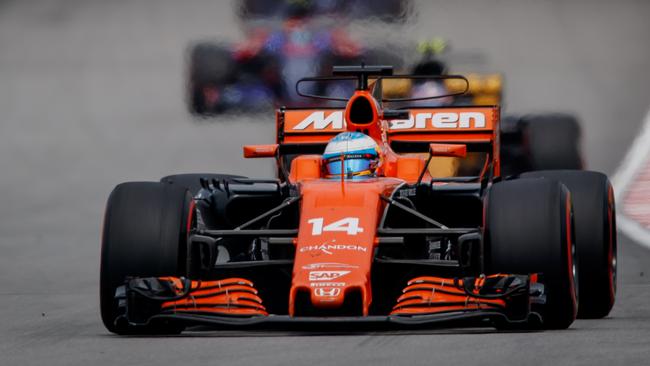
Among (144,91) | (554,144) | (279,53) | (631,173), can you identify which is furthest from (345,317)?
(144,91)

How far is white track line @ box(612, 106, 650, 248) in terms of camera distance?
57.8 feet

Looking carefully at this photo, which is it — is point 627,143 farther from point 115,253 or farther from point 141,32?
point 115,253

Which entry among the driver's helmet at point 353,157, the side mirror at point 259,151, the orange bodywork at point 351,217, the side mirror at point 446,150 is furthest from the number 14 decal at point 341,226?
the side mirror at point 259,151

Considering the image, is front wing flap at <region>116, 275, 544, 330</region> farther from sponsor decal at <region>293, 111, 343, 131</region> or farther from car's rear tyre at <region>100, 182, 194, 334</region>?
sponsor decal at <region>293, 111, 343, 131</region>

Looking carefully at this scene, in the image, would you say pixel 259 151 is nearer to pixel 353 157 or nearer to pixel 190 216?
pixel 353 157

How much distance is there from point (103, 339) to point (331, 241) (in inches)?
58.7

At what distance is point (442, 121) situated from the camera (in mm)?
13734

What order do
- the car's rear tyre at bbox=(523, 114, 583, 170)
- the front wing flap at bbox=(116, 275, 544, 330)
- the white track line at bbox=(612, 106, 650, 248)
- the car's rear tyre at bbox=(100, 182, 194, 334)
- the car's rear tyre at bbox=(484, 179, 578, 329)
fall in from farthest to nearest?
the car's rear tyre at bbox=(523, 114, 583, 170) → the white track line at bbox=(612, 106, 650, 248) → the car's rear tyre at bbox=(100, 182, 194, 334) → the car's rear tyre at bbox=(484, 179, 578, 329) → the front wing flap at bbox=(116, 275, 544, 330)

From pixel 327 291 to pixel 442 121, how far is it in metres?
4.49

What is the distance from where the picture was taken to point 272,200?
11469 mm

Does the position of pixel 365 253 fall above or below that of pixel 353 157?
below

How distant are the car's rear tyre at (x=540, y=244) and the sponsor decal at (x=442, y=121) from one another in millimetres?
3605

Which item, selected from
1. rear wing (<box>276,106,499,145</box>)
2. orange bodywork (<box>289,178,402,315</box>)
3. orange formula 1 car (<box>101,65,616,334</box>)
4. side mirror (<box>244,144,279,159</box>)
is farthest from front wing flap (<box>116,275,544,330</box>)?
rear wing (<box>276,106,499,145</box>)

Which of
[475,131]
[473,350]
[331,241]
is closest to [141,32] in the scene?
[475,131]
